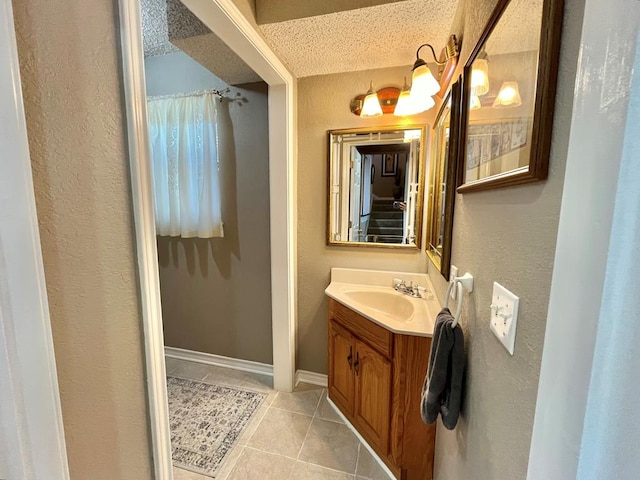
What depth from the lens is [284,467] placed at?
1462 mm

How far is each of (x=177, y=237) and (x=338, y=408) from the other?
190 centimetres

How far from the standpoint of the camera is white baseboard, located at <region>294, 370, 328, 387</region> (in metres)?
2.12

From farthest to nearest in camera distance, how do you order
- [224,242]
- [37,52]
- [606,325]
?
[224,242] < [37,52] < [606,325]

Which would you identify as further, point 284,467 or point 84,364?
point 284,467

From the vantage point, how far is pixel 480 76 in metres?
0.80

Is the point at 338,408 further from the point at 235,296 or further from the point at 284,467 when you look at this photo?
the point at 235,296

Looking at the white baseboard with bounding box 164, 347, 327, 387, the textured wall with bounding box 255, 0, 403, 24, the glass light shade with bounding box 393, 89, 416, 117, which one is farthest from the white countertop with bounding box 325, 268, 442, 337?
the textured wall with bounding box 255, 0, 403, 24

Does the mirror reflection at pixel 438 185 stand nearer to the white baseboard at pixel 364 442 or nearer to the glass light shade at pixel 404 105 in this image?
the glass light shade at pixel 404 105

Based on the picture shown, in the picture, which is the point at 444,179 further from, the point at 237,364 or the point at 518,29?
the point at 237,364

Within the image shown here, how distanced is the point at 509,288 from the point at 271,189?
60.8 inches

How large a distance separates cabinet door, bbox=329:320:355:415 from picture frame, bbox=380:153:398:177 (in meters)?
1.11

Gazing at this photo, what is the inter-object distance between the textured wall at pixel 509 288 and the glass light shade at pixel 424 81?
0.32 metres

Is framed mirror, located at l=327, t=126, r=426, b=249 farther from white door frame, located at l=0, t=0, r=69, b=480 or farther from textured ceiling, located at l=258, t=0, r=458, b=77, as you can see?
white door frame, located at l=0, t=0, r=69, b=480

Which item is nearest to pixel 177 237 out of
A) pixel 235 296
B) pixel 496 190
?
pixel 235 296
